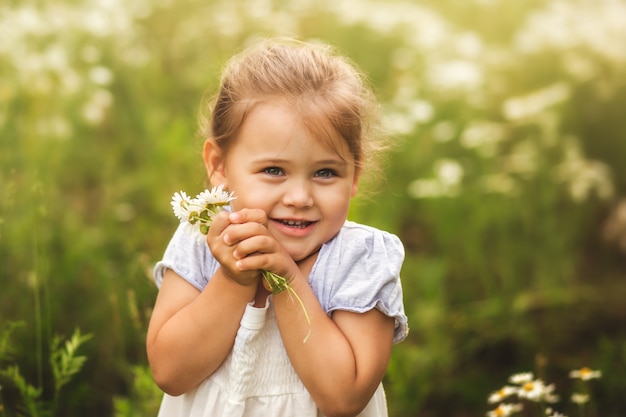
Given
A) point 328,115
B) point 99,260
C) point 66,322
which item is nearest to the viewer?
point 328,115

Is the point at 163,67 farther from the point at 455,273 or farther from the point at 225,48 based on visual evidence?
the point at 455,273

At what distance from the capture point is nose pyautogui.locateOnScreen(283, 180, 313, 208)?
5.40 feet

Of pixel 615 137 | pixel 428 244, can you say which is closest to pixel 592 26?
pixel 615 137

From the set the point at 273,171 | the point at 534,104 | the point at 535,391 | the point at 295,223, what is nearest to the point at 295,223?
the point at 295,223

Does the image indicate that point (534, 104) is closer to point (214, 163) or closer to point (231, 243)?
point (214, 163)

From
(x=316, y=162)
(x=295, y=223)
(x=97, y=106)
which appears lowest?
(x=295, y=223)

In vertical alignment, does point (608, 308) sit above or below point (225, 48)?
below

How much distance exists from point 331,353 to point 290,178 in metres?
0.34

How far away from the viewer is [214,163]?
6.01ft

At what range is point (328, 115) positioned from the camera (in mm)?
1687

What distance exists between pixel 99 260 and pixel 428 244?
5.32 feet

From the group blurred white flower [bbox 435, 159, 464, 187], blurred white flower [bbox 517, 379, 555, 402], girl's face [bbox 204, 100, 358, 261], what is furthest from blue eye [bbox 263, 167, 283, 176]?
blurred white flower [bbox 435, 159, 464, 187]

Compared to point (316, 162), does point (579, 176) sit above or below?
above

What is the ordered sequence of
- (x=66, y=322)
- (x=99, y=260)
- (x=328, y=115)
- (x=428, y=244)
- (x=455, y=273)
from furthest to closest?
1. (x=428, y=244)
2. (x=455, y=273)
3. (x=99, y=260)
4. (x=66, y=322)
5. (x=328, y=115)
